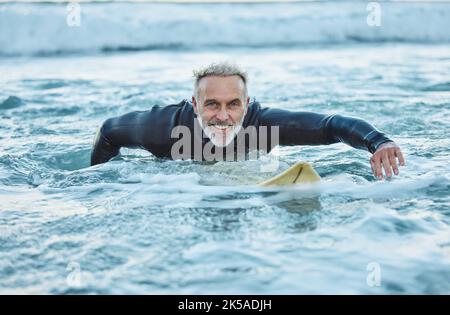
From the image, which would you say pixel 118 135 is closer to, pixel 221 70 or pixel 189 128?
pixel 189 128

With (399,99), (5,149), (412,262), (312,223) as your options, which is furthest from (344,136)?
(399,99)

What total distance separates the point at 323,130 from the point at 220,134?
693mm

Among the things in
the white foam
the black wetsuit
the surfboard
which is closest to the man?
the black wetsuit

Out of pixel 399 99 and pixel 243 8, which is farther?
pixel 243 8

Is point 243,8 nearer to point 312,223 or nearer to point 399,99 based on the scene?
point 399,99

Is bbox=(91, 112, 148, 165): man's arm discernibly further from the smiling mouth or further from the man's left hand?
the man's left hand

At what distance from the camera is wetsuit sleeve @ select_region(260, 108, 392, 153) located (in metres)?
4.10

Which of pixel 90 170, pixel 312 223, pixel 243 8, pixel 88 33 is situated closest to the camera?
pixel 312 223

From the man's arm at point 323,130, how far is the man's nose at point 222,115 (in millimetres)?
382

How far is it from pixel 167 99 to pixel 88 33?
9068 mm

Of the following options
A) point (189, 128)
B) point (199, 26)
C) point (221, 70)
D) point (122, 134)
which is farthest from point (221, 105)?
point (199, 26)

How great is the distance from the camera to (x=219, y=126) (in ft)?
13.9

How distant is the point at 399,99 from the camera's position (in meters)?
7.88
